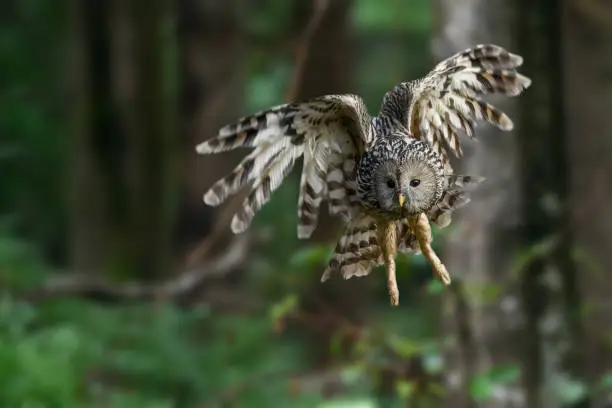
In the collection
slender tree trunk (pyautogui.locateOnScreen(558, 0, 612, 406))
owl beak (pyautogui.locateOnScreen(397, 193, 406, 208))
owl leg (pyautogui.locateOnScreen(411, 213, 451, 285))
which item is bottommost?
owl leg (pyautogui.locateOnScreen(411, 213, 451, 285))

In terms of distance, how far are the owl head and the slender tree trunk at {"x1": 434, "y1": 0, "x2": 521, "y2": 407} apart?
1.95 m

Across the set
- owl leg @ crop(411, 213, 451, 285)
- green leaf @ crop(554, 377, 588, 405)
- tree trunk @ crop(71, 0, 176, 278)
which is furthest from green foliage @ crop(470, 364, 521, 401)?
tree trunk @ crop(71, 0, 176, 278)

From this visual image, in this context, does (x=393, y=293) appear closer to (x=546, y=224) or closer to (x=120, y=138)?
(x=546, y=224)

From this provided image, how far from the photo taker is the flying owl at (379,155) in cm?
212

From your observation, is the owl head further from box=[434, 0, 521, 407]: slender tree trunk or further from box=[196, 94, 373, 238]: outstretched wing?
box=[434, 0, 521, 407]: slender tree trunk

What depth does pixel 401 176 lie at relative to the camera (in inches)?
84.7

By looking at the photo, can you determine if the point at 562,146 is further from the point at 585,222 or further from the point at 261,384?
the point at 261,384

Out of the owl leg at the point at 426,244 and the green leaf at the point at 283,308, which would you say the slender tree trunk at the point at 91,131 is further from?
the owl leg at the point at 426,244

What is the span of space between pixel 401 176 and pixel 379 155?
0.21 feet

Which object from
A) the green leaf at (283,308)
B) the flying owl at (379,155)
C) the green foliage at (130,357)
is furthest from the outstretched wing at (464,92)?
the green foliage at (130,357)

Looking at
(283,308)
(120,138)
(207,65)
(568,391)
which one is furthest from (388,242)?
(207,65)

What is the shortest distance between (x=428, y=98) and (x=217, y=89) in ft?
25.3

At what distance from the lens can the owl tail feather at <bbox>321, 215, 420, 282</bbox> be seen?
7.19 feet

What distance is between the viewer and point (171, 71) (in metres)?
11.7
